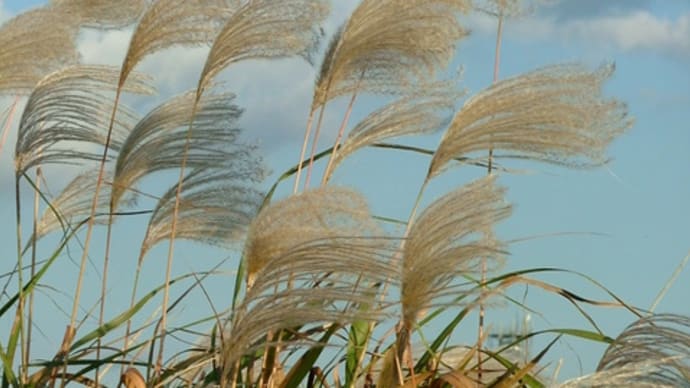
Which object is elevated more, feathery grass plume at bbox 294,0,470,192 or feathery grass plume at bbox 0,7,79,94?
feathery grass plume at bbox 0,7,79,94

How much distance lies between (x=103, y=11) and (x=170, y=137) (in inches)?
29.7

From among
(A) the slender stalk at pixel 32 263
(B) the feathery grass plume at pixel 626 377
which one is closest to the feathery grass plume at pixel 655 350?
(B) the feathery grass plume at pixel 626 377

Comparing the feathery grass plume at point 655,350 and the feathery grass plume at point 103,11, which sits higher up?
the feathery grass plume at point 103,11

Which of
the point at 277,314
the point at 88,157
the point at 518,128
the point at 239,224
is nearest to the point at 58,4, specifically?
the point at 88,157

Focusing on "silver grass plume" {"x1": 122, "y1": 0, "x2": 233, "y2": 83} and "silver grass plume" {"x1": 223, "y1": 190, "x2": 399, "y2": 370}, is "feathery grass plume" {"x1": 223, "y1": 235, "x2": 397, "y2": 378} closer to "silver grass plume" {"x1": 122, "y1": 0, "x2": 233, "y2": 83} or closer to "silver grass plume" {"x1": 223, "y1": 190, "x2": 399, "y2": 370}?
"silver grass plume" {"x1": 223, "y1": 190, "x2": 399, "y2": 370}

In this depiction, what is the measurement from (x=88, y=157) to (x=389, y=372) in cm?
141

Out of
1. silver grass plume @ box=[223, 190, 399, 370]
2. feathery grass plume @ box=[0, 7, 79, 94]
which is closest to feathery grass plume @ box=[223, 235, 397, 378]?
silver grass plume @ box=[223, 190, 399, 370]

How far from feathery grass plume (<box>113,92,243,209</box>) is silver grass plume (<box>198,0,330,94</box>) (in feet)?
0.44

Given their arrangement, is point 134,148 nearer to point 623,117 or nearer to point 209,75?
point 209,75

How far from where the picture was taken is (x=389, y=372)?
3.02 meters

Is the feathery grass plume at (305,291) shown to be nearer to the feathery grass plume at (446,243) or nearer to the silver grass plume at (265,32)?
the feathery grass plume at (446,243)

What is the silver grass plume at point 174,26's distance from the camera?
362 cm

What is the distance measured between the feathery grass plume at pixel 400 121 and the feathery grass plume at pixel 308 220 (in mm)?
566

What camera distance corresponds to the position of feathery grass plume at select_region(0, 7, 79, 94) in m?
3.93
